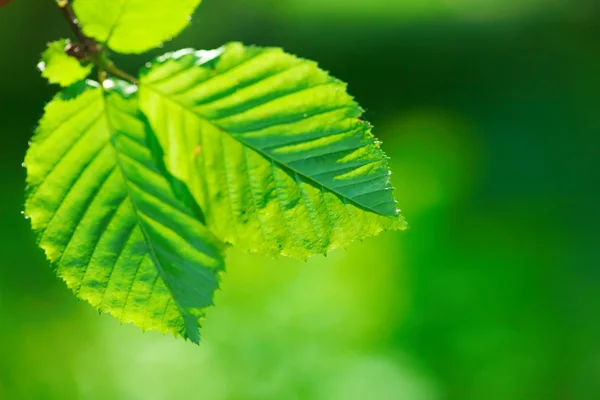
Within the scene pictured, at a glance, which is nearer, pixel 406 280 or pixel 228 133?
pixel 228 133

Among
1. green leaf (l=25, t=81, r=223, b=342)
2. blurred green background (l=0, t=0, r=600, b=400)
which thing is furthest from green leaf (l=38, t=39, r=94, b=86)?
blurred green background (l=0, t=0, r=600, b=400)

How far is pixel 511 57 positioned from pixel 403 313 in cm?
295

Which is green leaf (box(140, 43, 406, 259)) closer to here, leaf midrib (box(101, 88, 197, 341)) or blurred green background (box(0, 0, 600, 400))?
leaf midrib (box(101, 88, 197, 341))

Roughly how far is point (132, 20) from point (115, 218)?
0.49 feet

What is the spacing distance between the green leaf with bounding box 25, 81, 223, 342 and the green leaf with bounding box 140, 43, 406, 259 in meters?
0.02

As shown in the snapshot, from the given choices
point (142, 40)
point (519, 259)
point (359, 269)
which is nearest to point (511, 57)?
point (519, 259)

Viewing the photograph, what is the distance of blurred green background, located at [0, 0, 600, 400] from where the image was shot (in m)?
3.26

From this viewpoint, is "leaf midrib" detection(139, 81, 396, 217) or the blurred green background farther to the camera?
the blurred green background

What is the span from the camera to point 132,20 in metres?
0.54

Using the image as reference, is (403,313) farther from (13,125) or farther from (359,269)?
(13,125)

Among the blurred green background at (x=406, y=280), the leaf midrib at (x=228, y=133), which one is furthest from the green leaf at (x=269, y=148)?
the blurred green background at (x=406, y=280)

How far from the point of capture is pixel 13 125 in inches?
186

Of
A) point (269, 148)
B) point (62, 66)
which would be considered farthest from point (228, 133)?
point (62, 66)

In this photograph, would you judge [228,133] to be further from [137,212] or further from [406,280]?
[406,280]
